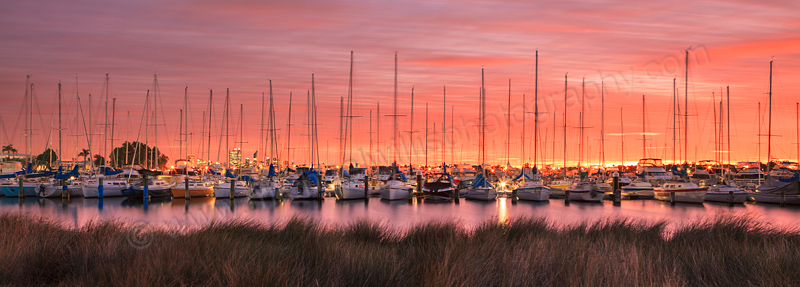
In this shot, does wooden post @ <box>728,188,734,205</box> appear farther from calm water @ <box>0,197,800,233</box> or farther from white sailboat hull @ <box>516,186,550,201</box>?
white sailboat hull @ <box>516,186,550,201</box>

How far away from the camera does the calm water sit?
38.2 metres

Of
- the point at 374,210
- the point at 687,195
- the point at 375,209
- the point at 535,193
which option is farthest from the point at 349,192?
the point at 687,195

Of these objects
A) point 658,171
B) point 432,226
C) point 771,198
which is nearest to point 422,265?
point 432,226

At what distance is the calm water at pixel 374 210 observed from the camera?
125 feet

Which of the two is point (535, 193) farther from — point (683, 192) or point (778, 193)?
point (778, 193)

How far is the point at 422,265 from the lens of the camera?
11.1 meters

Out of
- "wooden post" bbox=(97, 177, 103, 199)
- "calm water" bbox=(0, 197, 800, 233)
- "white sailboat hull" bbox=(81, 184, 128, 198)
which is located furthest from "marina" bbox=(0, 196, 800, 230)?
"wooden post" bbox=(97, 177, 103, 199)

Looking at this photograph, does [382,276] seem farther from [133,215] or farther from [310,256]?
[133,215]

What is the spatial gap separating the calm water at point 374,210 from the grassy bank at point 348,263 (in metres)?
23.6

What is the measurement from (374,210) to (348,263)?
1318 inches

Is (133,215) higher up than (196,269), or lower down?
lower down

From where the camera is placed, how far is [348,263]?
1066 centimetres

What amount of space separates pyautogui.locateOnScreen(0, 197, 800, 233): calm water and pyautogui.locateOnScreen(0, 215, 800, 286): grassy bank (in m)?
23.6

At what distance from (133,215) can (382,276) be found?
33.2 meters
